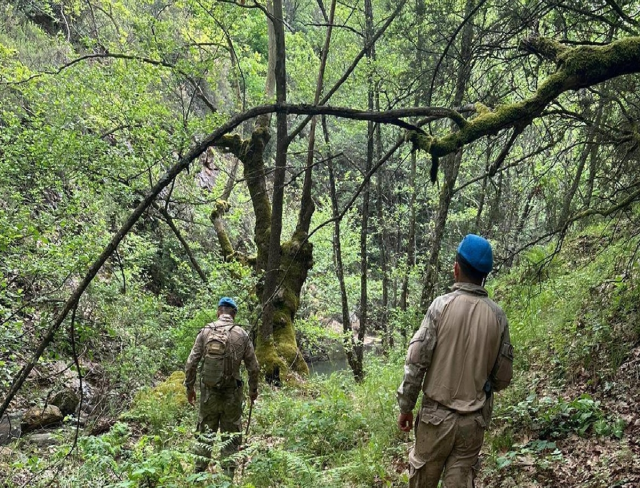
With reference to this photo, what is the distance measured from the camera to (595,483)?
10.2 ft

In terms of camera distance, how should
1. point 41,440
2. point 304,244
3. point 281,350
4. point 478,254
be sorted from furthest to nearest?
point 281,350 → point 304,244 → point 41,440 → point 478,254

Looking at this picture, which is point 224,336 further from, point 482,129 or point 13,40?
point 13,40

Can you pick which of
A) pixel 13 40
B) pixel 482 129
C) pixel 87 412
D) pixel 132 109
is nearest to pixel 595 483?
pixel 482 129

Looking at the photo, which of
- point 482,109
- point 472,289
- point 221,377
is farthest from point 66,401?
point 482,109

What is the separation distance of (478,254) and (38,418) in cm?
778

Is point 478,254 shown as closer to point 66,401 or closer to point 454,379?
point 454,379

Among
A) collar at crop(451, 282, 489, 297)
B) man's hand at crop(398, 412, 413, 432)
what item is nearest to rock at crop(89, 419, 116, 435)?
man's hand at crop(398, 412, 413, 432)

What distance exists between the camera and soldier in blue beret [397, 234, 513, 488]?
271cm

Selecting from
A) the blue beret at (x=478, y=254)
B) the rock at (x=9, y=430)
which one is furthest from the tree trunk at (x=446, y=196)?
the rock at (x=9, y=430)

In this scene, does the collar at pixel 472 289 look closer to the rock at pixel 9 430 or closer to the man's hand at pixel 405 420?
the man's hand at pixel 405 420

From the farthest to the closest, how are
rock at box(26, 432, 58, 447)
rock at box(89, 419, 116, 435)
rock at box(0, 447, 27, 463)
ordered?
rock at box(89, 419, 116, 435)
rock at box(26, 432, 58, 447)
rock at box(0, 447, 27, 463)

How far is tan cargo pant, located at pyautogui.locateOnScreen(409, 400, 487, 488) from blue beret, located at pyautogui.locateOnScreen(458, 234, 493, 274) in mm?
946

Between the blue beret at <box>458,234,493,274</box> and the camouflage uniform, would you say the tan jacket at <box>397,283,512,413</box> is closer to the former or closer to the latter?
the blue beret at <box>458,234,493,274</box>

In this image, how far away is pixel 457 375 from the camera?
272 centimetres
